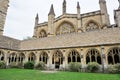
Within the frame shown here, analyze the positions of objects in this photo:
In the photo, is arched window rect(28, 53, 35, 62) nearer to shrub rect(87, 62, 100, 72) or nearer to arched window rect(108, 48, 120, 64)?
shrub rect(87, 62, 100, 72)

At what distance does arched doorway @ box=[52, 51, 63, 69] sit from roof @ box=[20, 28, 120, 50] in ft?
4.38

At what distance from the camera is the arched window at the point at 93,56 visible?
16.5 m

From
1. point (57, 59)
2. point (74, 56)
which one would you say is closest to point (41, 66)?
point (57, 59)

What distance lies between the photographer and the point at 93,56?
1705 centimetres

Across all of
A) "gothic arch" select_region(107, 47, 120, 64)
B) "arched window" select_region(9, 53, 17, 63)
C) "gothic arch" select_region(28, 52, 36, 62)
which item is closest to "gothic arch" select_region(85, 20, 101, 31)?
"gothic arch" select_region(107, 47, 120, 64)

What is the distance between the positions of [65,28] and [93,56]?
52.0 ft

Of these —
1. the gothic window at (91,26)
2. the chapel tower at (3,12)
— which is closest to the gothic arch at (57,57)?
the gothic window at (91,26)

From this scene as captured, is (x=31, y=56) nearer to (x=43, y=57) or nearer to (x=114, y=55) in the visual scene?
(x=43, y=57)

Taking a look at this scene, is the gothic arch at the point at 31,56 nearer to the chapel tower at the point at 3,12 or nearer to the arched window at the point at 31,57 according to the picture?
the arched window at the point at 31,57

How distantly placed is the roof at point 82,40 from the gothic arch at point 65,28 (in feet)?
26.5

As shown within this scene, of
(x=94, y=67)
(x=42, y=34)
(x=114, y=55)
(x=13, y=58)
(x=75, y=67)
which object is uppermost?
(x=42, y=34)

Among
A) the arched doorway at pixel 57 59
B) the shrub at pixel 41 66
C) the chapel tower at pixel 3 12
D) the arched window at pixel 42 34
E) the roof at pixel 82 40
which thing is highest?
the chapel tower at pixel 3 12

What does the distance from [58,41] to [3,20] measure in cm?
2144

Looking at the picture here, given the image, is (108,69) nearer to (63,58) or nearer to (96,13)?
(63,58)
